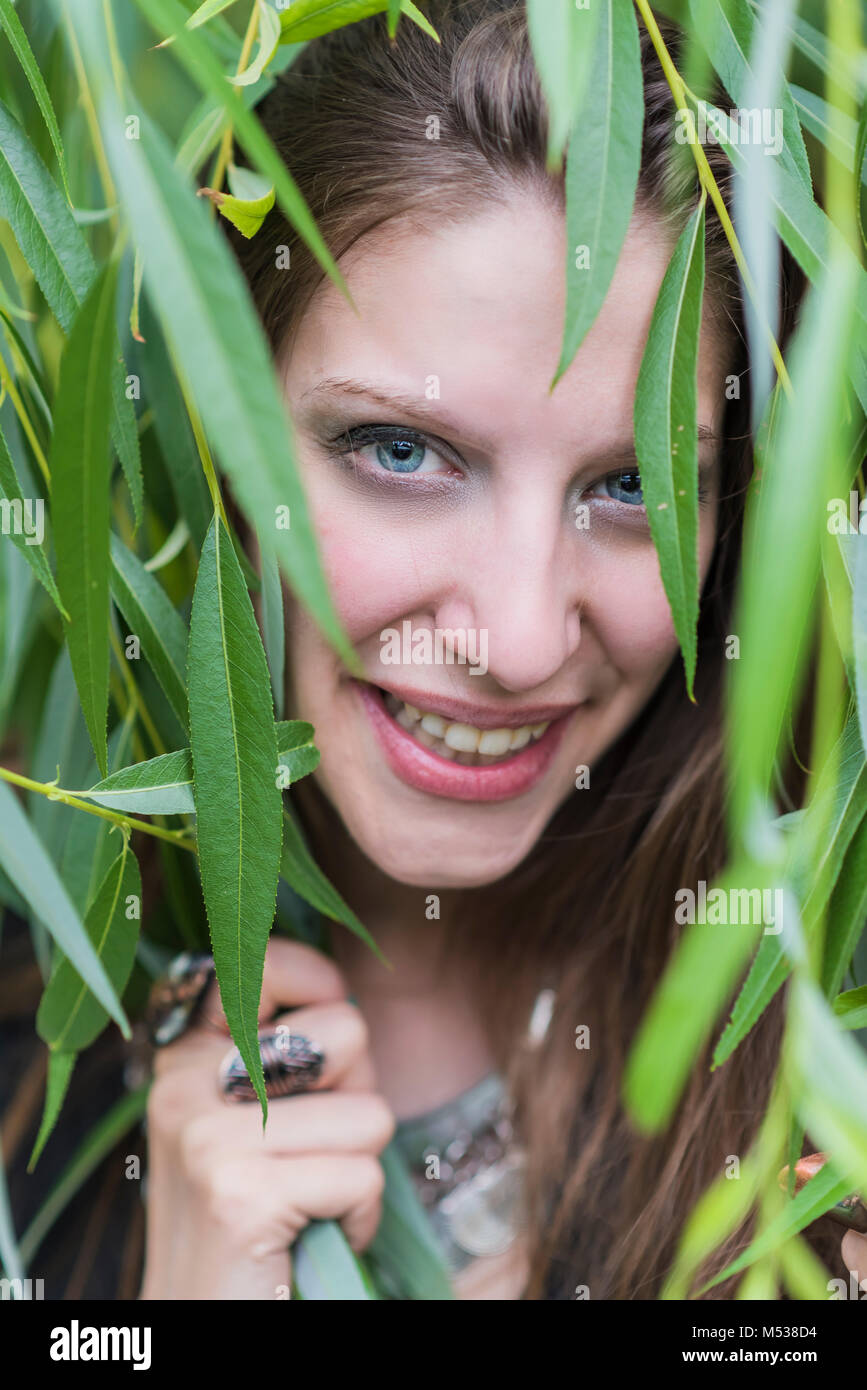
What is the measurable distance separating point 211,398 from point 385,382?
319mm

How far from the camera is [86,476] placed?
42 centimetres

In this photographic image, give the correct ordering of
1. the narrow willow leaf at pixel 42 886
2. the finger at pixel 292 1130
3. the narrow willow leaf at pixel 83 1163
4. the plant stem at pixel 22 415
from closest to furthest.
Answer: the narrow willow leaf at pixel 42 886, the plant stem at pixel 22 415, the finger at pixel 292 1130, the narrow willow leaf at pixel 83 1163

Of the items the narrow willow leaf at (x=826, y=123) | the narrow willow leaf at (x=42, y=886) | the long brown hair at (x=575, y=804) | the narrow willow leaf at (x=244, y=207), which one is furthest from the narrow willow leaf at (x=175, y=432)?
the narrow willow leaf at (x=826, y=123)

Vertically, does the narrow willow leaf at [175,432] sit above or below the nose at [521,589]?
above

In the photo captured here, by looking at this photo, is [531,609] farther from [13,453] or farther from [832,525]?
[13,453]

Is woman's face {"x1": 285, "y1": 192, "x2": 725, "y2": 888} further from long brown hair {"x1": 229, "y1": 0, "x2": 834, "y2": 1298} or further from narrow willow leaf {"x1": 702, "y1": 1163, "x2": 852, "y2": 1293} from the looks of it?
narrow willow leaf {"x1": 702, "y1": 1163, "x2": 852, "y2": 1293}

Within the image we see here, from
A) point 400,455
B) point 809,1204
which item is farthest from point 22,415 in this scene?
point 809,1204

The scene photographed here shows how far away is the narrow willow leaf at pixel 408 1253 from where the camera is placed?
862mm

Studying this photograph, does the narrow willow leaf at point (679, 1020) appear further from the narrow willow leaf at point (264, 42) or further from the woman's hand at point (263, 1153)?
the woman's hand at point (263, 1153)

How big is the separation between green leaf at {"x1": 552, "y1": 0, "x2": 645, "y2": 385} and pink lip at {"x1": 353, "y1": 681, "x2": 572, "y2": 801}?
1.07ft

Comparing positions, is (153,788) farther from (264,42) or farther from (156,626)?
(264,42)

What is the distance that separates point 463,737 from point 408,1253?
0.43 metres

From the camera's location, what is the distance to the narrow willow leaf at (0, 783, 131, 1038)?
44 cm
